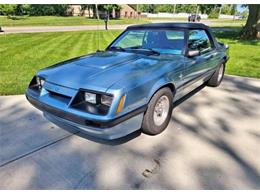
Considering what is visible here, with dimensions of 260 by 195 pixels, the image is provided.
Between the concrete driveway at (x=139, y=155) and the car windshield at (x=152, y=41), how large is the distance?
1144 millimetres

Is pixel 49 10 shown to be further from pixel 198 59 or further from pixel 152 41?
pixel 198 59

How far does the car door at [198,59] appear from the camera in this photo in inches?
140

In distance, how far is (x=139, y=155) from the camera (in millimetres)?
2762

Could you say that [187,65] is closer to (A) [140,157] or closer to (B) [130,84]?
(B) [130,84]

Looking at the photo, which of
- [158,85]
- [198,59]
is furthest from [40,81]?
[198,59]

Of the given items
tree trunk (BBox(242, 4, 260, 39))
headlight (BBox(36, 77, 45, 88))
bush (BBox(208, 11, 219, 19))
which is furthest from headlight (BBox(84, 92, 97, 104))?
→ bush (BBox(208, 11, 219, 19))

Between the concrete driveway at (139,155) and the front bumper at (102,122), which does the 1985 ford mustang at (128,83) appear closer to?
the front bumper at (102,122)

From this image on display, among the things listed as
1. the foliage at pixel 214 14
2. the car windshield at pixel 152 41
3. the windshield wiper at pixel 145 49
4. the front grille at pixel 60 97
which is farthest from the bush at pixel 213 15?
the front grille at pixel 60 97

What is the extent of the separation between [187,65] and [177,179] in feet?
5.88

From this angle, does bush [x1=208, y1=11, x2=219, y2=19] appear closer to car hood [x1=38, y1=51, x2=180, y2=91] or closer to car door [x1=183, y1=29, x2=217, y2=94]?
car door [x1=183, y1=29, x2=217, y2=94]

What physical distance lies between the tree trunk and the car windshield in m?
13.4

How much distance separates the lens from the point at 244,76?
617 cm

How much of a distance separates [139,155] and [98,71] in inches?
46.4

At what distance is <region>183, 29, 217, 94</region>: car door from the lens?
11.6 feet
